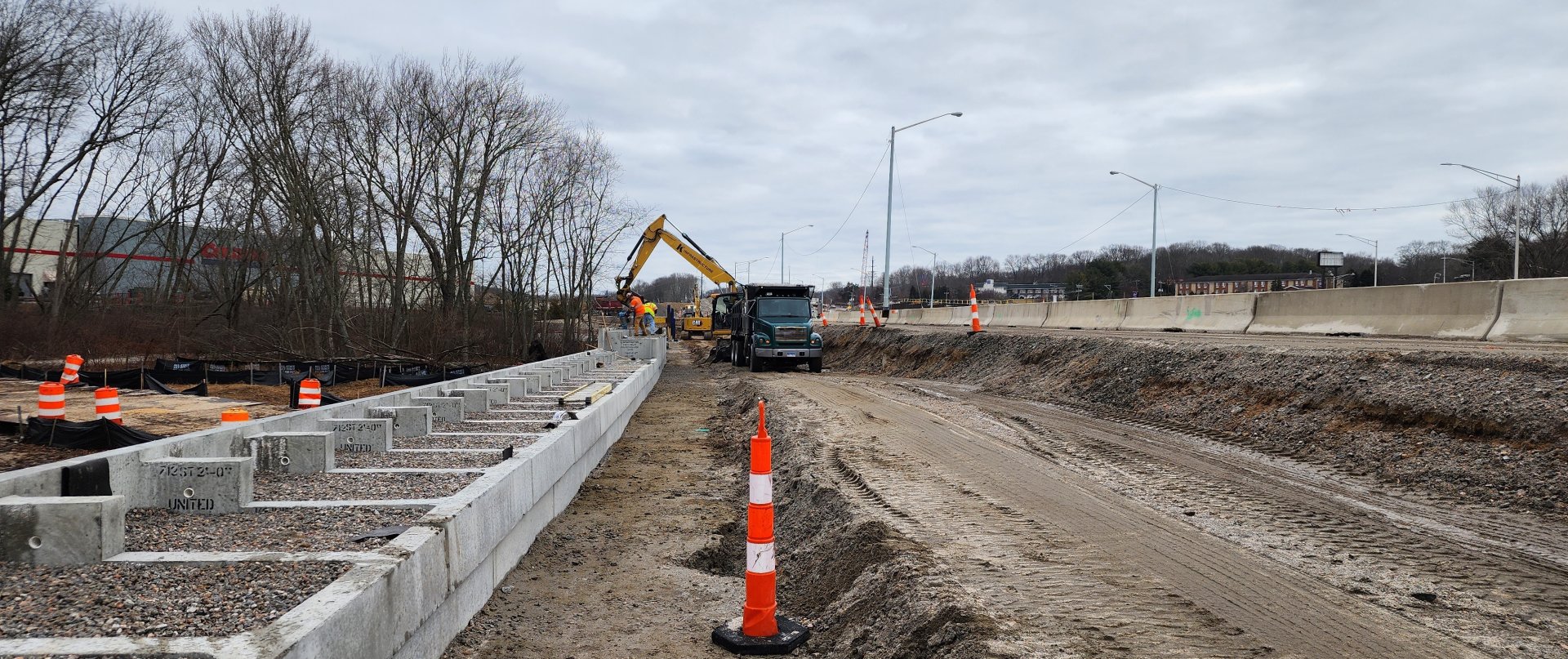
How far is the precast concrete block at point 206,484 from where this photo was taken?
575 cm

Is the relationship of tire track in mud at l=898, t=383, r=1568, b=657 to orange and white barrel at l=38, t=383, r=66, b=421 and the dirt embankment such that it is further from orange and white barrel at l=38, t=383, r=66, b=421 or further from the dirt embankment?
orange and white barrel at l=38, t=383, r=66, b=421

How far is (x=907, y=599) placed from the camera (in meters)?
5.09

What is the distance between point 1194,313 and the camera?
68.5ft

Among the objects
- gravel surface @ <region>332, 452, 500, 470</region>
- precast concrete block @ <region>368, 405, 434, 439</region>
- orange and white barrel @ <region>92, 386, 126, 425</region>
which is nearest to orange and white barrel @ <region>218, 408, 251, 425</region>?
gravel surface @ <region>332, 452, 500, 470</region>

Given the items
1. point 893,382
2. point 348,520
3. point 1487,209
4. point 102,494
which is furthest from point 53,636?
point 1487,209

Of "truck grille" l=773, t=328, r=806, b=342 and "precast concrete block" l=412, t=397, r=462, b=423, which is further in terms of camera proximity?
"truck grille" l=773, t=328, r=806, b=342

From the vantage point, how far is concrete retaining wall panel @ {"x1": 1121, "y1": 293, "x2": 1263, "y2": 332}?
63.1ft

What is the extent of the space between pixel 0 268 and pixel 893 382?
31.1 metres

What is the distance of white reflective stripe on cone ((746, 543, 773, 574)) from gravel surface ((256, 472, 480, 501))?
8.23ft

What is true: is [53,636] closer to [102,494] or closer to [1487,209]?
[102,494]

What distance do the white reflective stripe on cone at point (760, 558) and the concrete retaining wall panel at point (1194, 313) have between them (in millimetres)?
16981

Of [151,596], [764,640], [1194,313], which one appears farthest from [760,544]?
[1194,313]

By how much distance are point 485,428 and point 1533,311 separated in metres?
14.1

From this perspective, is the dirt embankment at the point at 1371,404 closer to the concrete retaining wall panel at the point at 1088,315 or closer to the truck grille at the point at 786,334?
the concrete retaining wall panel at the point at 1088,315
